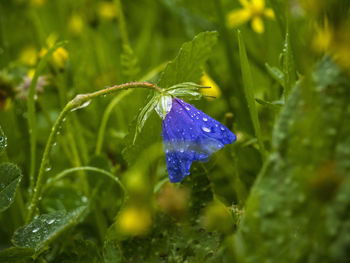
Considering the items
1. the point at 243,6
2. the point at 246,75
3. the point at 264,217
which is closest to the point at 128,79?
the point at 246,75

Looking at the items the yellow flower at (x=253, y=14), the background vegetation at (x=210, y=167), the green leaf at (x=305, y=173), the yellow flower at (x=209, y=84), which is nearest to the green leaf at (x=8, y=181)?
the background vegetation at (x=210, y=167)

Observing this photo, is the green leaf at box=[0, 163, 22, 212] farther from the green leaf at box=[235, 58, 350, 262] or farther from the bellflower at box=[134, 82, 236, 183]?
the green leaf at box=[235, 58, 350, 262]

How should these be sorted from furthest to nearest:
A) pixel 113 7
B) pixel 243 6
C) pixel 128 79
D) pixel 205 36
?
pixel 113 7
pixel 243 6
pixel 128 79
pixel 205 36

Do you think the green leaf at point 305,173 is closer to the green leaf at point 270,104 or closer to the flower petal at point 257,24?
the green leaf at point 270,104

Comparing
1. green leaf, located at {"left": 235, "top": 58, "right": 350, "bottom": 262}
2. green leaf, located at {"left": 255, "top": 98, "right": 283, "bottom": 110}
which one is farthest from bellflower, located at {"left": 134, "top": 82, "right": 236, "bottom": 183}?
green leaf, located at {"left": 235, "top": 58, "right": 350, "bottom": 262}

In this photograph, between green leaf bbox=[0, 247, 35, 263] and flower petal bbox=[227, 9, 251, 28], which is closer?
green leaf bbox=[0, 247, 35, 263]

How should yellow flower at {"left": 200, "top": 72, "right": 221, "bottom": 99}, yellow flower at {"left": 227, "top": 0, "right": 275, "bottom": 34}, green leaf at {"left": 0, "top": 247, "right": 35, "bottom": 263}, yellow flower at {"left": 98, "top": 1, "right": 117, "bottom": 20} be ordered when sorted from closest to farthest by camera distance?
1. green leaf at {"left": 0, "top": 247, "right": 35, "bottom": 263}
2. yellow flower at {"left": 200, "top": 72, "right": 221, "bottom": 99}
3. yellow flower at {"left": 227, "top": 0, "right": 275, "bottom": 34}
4. yellow flower at {"left": 98, "top": 1, "right": 117, "bottom": 20}

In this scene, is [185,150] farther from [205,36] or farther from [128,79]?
[128,79]
